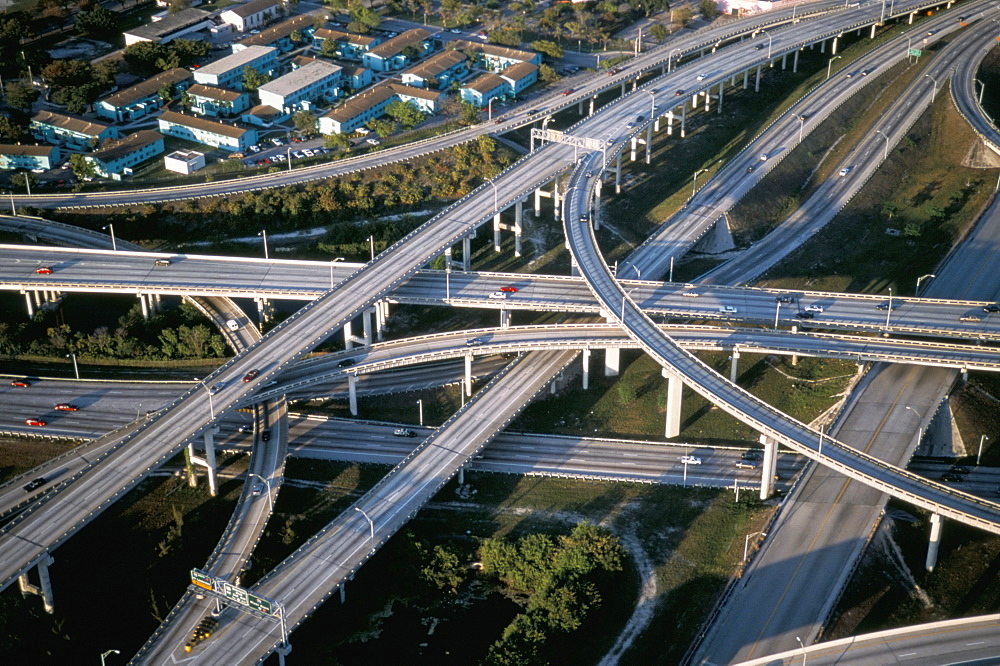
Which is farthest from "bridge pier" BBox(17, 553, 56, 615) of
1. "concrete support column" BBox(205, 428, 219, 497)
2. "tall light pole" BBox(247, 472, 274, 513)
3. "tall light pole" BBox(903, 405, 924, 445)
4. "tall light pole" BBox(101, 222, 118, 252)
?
"tall light pole" BBox(903, 405, 924, 445)

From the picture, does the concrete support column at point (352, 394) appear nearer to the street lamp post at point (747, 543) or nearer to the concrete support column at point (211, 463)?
the concrete support column at point (211, 463)

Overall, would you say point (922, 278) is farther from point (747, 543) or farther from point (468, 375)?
point (468, 375)

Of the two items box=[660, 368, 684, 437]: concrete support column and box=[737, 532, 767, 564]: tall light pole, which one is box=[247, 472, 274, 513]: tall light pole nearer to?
box=[660, 368, 684, 437]: concrete support column

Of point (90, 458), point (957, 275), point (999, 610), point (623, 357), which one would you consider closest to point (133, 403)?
point (90, 458)

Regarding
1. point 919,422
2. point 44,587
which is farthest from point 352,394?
point 919,422

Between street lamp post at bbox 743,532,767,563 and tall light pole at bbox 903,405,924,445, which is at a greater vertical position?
tall light pole at bbox 903,405,924,445

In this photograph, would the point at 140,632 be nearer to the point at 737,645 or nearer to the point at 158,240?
the point at 737,645
